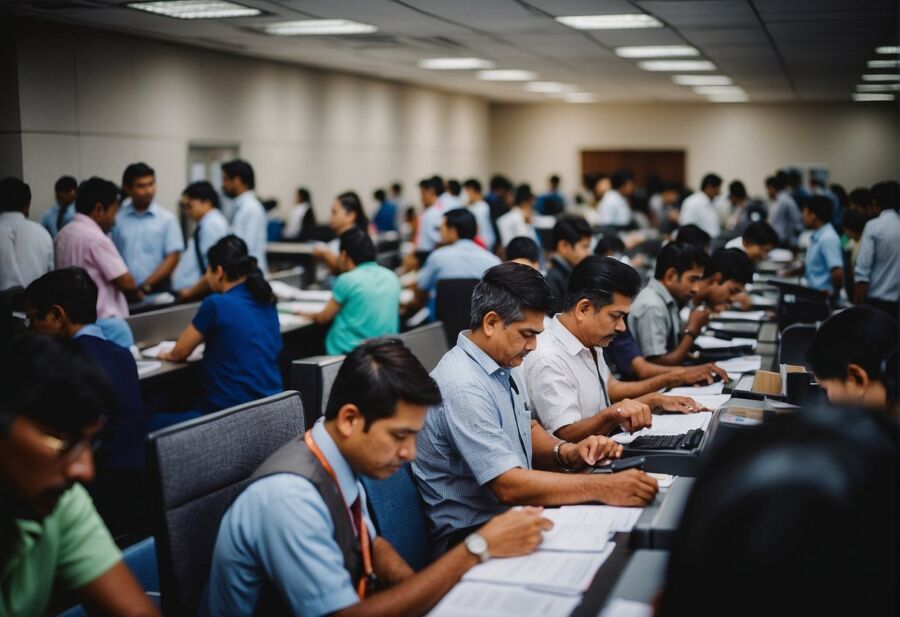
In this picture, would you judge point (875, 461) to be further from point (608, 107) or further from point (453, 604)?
point (608, 107)

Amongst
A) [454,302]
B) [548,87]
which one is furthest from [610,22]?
[548,87]

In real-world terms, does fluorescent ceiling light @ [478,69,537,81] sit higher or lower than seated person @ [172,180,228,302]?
higher

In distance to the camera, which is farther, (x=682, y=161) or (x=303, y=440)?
(x=682, y=161)

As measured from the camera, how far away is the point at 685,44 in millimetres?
8344

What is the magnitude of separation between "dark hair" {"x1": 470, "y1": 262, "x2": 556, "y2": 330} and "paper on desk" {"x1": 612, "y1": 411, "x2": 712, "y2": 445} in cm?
58

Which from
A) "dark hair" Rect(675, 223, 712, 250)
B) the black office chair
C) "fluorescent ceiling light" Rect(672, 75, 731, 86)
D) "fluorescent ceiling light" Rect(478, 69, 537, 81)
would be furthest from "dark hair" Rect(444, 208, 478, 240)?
"fluorescent ceiling light" Rect(672, 75, 731, 86)

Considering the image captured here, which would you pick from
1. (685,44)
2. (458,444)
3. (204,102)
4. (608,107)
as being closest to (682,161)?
(608,107)

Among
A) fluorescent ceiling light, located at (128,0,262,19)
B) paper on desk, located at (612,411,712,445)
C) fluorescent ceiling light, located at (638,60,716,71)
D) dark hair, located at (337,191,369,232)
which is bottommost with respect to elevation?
paper on desk, located at (612,411,712,445)

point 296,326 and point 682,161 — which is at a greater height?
point 682,161

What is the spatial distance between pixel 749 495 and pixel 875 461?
133 mm

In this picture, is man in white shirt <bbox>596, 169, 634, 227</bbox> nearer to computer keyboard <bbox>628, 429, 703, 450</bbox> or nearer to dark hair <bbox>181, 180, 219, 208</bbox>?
dark hair <bbox>181, 180, 219, 208</bbox>

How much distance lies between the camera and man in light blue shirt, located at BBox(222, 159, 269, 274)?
6.49 m

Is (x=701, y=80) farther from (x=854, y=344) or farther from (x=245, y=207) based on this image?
(x=854, y=344)

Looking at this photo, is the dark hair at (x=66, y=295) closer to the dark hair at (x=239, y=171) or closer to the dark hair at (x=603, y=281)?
the dark hair at (x=603, y=281)
